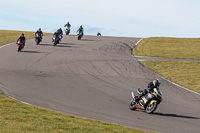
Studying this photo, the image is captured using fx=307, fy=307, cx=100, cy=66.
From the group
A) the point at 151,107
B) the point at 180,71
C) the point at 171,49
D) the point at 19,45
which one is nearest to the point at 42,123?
the point at 151,107

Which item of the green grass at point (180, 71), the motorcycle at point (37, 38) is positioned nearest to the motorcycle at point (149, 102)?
the green grass at point (180, 71)

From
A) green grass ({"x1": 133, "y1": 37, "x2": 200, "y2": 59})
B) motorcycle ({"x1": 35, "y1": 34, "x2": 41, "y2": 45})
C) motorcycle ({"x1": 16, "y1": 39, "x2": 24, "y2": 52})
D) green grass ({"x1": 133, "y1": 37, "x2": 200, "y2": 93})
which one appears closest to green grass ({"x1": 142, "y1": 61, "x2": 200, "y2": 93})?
green grass ({"x1": 133, "y1": 37, "x2": 200, "y2": 93})

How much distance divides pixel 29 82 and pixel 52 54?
40.1ft

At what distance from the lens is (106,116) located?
12.3 meters

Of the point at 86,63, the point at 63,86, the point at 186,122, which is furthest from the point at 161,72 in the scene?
the point at 186,122

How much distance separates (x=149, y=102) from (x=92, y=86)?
5811 millimetres

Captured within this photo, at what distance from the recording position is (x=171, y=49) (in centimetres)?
4009

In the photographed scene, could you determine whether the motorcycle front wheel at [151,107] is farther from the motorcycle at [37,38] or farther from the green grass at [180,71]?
the motorcycle at [37,38]

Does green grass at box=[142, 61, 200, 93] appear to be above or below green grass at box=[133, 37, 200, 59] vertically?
below

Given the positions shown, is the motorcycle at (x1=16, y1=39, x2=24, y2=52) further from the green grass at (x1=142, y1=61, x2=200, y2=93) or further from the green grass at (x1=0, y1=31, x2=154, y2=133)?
the green grass at (x1=0, y1=31, x2=154, y2=133)

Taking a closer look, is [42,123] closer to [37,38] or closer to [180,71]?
[180,71]

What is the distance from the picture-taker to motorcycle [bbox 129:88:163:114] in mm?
13547

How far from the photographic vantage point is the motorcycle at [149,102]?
13.5 m

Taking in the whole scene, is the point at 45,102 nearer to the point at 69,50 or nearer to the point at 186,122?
the point at 186,122
